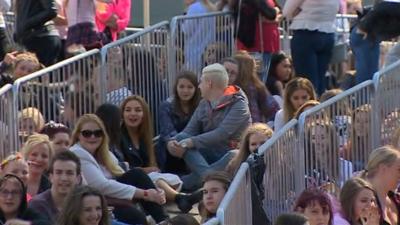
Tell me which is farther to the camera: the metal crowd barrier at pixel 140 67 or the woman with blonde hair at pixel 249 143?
the metal crowd barrier at pixel 140 67

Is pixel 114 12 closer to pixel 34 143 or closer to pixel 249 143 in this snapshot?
pixel 249 143

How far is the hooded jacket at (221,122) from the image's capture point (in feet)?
47.2

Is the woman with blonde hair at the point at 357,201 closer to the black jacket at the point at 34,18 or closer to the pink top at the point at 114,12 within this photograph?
the black jacket at the point at 34,18

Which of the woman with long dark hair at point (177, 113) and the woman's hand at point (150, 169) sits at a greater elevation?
the woman with long dark hair at point (177, 113)

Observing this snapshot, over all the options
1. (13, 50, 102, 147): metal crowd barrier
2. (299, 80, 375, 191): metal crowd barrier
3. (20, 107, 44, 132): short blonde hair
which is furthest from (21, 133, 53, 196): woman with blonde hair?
(299, 80, 375, 191): metal crowd barrier

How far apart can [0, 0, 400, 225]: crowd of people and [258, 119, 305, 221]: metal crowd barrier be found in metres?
0.11

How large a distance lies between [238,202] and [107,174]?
237 centimetres

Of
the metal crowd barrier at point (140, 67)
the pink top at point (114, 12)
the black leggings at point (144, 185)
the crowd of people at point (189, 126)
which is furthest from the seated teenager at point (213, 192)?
the pink top at point (114, 12)

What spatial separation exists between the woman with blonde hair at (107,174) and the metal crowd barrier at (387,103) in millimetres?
2057

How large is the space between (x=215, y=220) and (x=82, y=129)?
3.26 meters

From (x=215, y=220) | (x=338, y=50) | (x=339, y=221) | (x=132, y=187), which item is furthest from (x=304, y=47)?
(x=215, y=220)

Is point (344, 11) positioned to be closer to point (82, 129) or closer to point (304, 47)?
point (304, 47)

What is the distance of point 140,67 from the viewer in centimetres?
1541

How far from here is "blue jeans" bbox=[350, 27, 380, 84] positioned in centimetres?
1576
